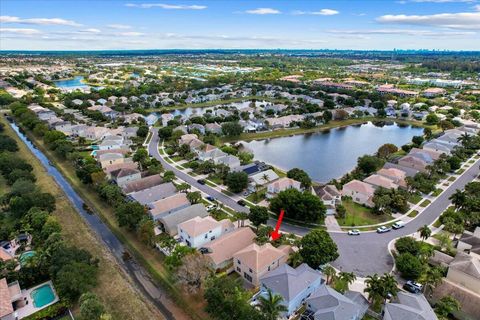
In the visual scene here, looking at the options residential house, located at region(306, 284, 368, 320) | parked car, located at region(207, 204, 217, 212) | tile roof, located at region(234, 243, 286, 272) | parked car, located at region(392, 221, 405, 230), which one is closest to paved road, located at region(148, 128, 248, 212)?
parked car, located at region(207, 204, 217, 212)

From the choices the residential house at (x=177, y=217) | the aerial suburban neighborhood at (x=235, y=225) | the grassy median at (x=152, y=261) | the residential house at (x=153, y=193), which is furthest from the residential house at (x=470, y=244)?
the residential house at (x=153, y=193)

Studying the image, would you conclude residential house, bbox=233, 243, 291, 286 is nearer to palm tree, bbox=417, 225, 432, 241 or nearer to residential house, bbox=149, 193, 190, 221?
residential house, bbox=149, 193, 190, 221

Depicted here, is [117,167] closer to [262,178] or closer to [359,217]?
[262,178]

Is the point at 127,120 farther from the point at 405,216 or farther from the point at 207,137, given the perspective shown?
the point at 405,216

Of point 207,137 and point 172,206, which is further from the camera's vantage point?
point 207,137

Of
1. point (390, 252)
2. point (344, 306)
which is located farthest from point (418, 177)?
point (344, 306)

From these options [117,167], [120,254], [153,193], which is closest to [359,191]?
[153,193]
